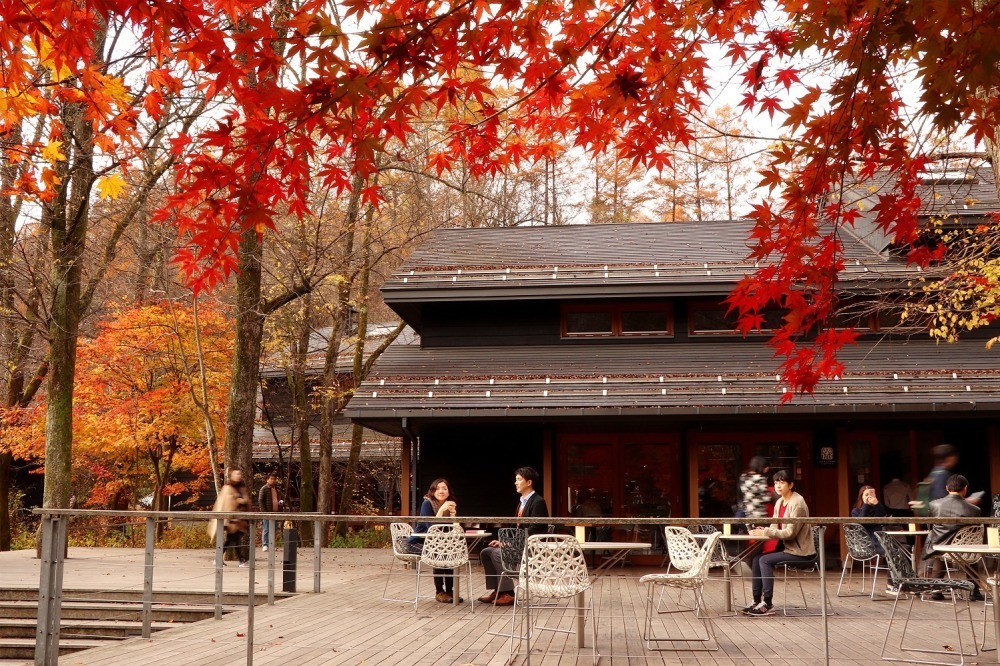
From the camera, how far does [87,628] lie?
10328 mm

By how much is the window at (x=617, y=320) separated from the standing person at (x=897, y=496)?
446 cm

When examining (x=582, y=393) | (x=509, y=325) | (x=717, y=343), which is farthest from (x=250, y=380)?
(x=717, y=343)

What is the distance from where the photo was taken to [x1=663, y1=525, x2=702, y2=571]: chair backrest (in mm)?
9945

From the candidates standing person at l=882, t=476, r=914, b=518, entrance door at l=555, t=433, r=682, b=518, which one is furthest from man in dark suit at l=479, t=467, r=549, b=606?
standing person at l=882, t=476, r=914, b=518

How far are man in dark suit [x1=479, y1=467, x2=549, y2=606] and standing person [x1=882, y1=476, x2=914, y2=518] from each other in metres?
7.16

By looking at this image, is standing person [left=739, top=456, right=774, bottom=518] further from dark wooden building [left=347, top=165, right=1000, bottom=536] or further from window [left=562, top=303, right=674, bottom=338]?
window [left=562, top=303, right=674, bottom=338]

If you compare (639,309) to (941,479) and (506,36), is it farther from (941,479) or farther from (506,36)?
(506,36)

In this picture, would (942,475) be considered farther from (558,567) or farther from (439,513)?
(439,513)

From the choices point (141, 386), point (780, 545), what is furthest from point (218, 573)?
point (141, 386)

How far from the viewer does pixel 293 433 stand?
26.0 m

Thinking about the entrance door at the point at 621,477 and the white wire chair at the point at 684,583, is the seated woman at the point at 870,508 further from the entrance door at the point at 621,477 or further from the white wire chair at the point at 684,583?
the white wire chair at the point at 684,583

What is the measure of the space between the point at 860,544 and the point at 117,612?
28.4 ft

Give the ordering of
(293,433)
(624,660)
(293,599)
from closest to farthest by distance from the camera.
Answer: (624,660) → (293,599) → (293,433)

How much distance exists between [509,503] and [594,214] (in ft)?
53.0
